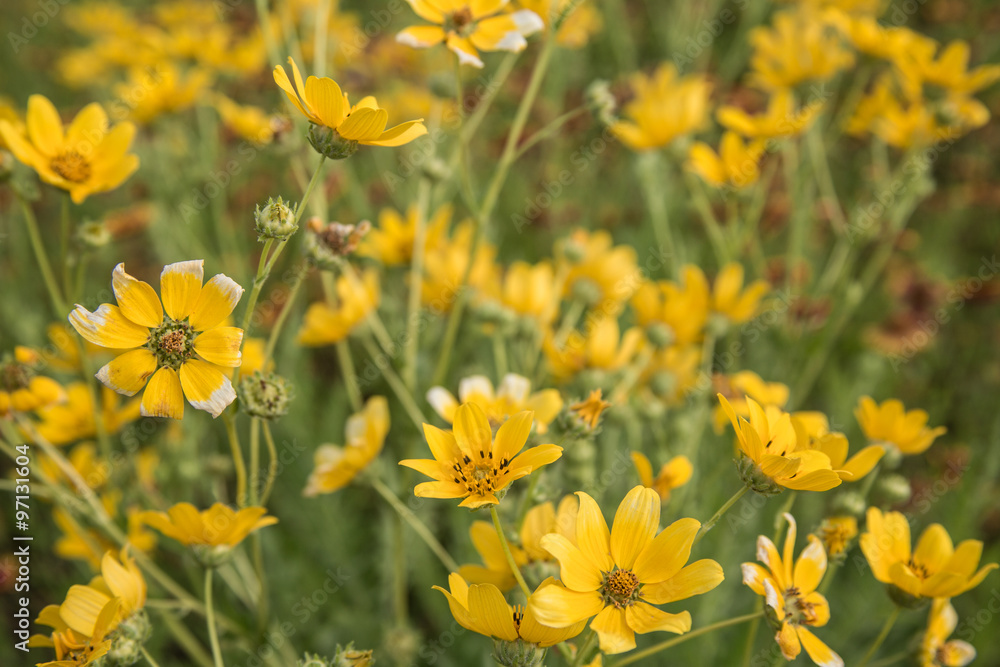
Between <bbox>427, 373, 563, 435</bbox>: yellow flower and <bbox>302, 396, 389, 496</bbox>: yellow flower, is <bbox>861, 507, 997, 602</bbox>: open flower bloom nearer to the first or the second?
<bbox>427, 373, 563, 435</bbox>: yellow flower

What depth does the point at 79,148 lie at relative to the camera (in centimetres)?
142

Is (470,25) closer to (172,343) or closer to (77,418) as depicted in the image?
(172,343)

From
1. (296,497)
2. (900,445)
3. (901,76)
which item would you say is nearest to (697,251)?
(901,76)

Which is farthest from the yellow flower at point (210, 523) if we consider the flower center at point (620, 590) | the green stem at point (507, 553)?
the flower center at point (620, 590)

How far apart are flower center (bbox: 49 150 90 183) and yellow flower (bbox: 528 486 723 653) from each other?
118cm

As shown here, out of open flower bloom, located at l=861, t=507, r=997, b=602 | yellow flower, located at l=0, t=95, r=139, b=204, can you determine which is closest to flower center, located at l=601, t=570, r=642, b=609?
open flower bloom, located at l=861, t=507, r=997, b=602

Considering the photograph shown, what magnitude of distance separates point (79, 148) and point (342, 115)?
0.73 m

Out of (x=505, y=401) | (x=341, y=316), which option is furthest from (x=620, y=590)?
(x=341, y=316)

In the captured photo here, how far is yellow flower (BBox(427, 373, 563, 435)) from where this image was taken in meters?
1.24

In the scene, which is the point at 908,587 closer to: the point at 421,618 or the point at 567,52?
the point at 421,618

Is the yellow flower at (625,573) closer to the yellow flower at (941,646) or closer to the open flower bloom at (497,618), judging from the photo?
the open flower bloom at (497,618)

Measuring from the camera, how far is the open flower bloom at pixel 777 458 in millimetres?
941

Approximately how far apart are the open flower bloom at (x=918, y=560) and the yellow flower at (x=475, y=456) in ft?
1.97

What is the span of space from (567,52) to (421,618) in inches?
118
